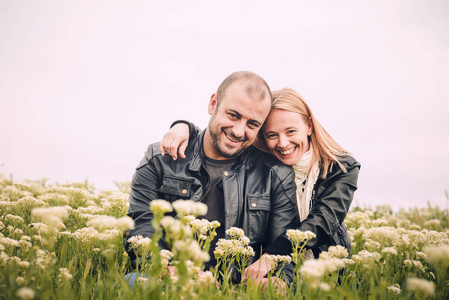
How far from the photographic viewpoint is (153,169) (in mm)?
4180

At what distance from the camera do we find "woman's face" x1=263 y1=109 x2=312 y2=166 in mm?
4227

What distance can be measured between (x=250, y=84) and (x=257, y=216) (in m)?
1.53

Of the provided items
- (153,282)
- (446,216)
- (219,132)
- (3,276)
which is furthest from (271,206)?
(446,216)

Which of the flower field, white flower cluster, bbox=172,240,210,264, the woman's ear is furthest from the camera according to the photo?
the woman's ear

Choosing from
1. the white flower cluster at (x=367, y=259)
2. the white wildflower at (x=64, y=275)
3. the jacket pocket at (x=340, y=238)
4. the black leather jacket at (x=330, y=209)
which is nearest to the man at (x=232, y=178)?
the black leather jacket at (x=330, y=209)

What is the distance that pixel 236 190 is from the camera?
4.09 m

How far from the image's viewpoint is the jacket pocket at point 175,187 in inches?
161

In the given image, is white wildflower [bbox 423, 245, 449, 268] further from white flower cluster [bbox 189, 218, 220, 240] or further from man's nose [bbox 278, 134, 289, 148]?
man's nose [bbox 278, 134, 289, 148]

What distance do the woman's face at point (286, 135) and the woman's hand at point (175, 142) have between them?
39.8 inches

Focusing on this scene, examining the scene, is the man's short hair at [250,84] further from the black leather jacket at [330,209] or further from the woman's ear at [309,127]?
the black leather jacket at [330,209]

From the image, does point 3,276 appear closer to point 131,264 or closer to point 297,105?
point 131,264

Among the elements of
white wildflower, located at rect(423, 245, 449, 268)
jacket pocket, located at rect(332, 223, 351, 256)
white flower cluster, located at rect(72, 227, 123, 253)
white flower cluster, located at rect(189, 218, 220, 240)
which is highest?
white flower cluster, located at rect(189, 218, 220, 240)

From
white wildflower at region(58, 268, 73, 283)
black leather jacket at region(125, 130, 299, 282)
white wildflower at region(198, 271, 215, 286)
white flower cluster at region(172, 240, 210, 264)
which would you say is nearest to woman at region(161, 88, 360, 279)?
black leather jacket at region(125, 130, 299, 282)

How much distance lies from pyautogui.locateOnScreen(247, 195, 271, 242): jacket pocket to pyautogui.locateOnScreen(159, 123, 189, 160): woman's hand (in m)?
0.97
